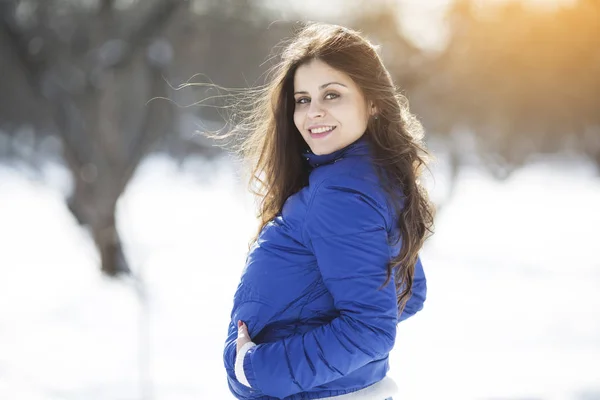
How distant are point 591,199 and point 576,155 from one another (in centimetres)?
1211

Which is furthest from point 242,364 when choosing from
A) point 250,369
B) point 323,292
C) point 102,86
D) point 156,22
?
point 102,86

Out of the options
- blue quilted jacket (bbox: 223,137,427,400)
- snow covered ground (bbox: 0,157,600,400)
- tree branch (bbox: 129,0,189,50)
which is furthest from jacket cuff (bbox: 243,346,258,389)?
tree branch (bbox: 129,0,189,50)

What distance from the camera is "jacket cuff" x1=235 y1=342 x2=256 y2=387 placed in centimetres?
144

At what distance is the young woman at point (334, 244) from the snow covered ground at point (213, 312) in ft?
6.95

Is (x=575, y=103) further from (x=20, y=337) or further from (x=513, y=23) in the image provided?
(x=20, y=337)

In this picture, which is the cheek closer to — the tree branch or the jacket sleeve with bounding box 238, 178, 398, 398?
the jacket sleeve with bounding box 238, 178, 398, 398

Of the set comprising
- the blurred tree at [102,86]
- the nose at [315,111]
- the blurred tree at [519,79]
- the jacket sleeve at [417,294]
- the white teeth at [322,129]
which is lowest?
the jacket sleeve at [417,294]

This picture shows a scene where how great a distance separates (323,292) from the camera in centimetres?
146

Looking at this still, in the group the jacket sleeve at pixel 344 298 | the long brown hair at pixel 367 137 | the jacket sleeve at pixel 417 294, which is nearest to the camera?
the jacket sleeve at pixel 344 298

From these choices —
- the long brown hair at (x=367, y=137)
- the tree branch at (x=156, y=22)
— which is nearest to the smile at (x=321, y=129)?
the long brown hair at (x=367, y=137)

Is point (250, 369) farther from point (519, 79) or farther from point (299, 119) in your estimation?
point (519, 79)

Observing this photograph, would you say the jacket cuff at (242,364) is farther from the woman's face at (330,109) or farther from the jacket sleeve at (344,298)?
the woman's face at (330,109)

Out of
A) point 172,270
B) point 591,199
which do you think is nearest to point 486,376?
point 172,270

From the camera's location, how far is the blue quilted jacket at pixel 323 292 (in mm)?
1361
